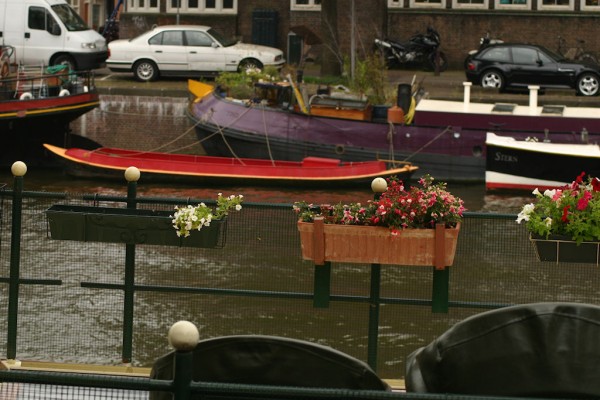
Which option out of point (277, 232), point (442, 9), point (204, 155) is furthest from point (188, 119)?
point (277, 232)

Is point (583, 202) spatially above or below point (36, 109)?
above

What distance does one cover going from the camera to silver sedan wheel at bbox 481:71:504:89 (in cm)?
3325

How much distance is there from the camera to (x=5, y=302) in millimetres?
13508

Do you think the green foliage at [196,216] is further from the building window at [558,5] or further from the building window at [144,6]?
the building window at [144,6]

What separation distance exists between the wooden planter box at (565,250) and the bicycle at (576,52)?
96.0ft

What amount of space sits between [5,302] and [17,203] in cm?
502

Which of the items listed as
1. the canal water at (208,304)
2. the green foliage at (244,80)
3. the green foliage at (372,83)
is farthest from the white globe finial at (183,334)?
the green foliage at (244,80)

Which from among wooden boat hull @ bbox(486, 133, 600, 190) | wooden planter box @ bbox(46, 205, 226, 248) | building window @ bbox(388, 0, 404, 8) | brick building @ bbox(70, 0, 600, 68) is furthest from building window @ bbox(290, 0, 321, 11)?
wooden planter box @ bbox(46, 205, 226, 248)

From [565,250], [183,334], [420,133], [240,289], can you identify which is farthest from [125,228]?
[420,133]

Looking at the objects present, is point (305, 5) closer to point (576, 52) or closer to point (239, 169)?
point (576, 52)

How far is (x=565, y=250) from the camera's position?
7.63 m

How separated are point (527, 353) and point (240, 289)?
4.77 m

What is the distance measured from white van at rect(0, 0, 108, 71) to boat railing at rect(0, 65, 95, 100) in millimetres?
4290

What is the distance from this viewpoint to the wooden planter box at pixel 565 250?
762 cm
